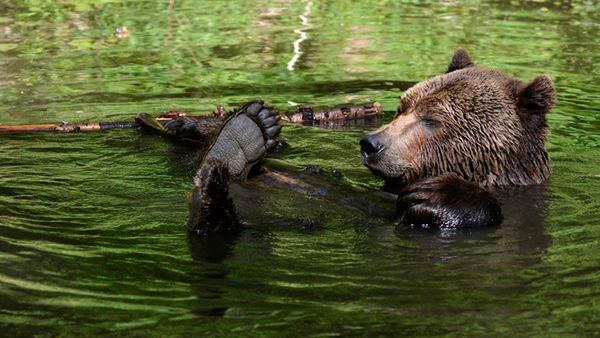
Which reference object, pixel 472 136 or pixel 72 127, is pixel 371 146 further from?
pixel 72 127

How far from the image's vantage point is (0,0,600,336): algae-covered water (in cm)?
420

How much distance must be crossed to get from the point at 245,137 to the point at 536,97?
250 centimetres

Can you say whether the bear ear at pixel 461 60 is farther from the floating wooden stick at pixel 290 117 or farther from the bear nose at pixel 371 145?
the floating wooden stick at pixel 290 117

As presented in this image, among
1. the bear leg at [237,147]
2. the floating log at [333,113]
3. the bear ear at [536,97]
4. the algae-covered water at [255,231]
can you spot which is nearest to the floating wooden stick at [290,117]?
the floating log at [333,113]

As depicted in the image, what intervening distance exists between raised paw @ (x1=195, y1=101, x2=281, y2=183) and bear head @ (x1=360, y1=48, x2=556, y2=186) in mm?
956

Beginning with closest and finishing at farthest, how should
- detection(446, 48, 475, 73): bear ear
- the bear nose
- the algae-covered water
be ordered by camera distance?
the algae-covered water → the bear nose → detection(446, 48, 475, 73): bear ear

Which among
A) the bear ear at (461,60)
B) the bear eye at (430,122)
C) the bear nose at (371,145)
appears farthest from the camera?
the bear ear at (461,60)

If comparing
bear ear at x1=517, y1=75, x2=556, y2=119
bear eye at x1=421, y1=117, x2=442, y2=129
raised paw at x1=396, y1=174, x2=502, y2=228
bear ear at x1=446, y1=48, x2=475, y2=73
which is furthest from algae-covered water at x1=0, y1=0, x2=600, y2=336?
bear ear at x1=446, y1=48, x2=475, y2=73

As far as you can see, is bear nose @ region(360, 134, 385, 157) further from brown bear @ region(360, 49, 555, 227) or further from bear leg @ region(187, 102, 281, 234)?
bear leg @ region(187, 102, 281, 234)

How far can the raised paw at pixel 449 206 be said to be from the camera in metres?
5.60

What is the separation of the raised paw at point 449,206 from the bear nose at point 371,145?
674mm

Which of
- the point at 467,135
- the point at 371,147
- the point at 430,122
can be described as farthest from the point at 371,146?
the point at 467,135

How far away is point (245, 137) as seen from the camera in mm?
5840

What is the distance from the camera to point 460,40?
575 inches
